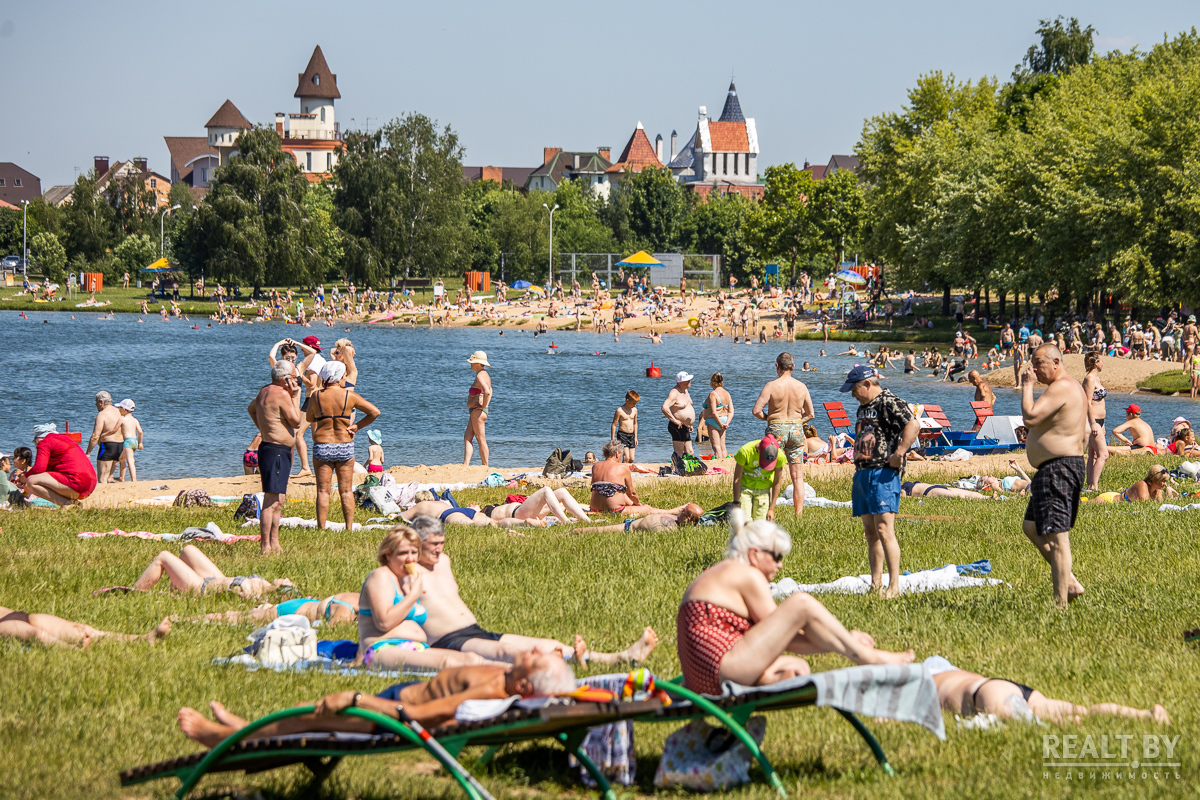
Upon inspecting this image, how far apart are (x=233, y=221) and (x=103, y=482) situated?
215ft

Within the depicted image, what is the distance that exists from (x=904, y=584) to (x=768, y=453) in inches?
95.4

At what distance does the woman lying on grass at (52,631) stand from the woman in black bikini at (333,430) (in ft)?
13.6

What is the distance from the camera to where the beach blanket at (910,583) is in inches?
344

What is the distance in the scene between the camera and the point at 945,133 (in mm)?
59656

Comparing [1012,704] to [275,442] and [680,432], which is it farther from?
[680,432]

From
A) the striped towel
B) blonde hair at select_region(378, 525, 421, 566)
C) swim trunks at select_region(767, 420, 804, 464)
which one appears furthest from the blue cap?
the striped towel

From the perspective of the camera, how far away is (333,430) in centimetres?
1131

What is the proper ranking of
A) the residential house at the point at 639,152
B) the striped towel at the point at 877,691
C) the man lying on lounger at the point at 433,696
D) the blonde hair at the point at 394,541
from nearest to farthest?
1. the man lying on lounger at the point at 433,696
2. the striped towel at the point at 877,691
3. the blonde hair at the point at 394,541
4. the residential house at the point at 639,152

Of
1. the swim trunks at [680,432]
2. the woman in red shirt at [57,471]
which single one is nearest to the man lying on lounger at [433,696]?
the woman in red shirt at [57,471]

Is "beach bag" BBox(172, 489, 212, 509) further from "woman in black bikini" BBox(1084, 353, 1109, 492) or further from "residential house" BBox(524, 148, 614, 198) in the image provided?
"residential house" BBox(524, 148, 614, 198)

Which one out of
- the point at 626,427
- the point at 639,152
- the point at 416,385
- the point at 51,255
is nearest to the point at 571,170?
the point at 639,152

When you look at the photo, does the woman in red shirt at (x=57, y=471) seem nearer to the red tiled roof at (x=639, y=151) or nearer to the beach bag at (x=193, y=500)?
the beach bag at (x=193, y=500)

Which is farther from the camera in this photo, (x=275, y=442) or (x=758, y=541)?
(x=275, y=442)

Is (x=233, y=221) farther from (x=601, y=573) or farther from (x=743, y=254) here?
(x=601, y=573)
